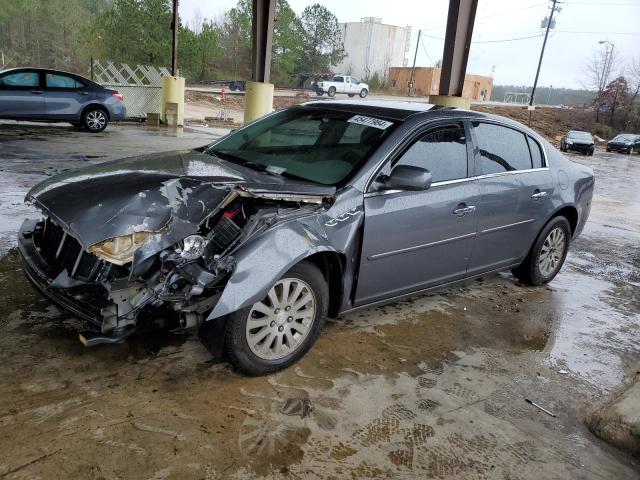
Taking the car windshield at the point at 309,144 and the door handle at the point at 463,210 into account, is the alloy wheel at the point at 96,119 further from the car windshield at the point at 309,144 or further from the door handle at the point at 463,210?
the door handle at the point at 463,210

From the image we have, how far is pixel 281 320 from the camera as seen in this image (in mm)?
3121

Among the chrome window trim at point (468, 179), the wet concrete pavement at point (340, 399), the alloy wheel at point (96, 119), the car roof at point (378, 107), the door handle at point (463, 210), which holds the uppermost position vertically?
the car roof at point (378, 107)

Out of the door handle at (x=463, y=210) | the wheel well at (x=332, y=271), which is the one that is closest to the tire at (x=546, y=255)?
the door handle at (x=463, y=210)

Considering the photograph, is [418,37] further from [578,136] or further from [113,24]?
[578,136]

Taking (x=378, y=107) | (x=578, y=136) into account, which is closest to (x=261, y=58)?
(x=378, y=107)

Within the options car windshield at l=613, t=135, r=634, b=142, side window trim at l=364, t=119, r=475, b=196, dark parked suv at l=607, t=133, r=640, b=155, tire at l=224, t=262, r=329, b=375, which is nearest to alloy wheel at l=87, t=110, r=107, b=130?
side window trim at l=364, t=119, r=475, b=196

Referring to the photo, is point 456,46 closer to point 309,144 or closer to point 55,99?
point 309,144

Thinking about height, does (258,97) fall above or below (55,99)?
above

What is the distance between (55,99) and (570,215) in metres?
12.5

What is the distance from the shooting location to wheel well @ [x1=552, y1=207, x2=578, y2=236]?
512cm

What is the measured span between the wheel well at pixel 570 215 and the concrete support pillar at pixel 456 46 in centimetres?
518

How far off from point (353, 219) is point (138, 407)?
5.29 ft

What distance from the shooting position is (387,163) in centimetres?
356

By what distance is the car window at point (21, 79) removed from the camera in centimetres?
1280
